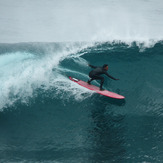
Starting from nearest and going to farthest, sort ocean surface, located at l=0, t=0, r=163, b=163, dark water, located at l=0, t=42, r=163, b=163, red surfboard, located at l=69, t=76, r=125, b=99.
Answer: dark water, located at l=0, t=42, r=163, b=163 → ocean surface, located at l=0, t=0, r=163, b=163 → red surfboard, located at l=69, t=76, r=125, b=99

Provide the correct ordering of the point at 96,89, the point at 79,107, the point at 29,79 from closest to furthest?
the point at 79,107
the point at 96,89
the point at 29,79

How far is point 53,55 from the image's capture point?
43.5 ft

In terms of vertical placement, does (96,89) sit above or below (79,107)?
above

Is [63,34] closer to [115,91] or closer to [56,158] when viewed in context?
[115,91]

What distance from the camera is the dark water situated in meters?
8.21

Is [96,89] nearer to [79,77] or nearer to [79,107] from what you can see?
[79,107]

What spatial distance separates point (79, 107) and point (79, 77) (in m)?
2.18

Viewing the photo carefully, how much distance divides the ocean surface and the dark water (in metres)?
0.04

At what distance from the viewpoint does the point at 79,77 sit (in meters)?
11.6

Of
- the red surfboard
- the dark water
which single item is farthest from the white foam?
the red surfboard

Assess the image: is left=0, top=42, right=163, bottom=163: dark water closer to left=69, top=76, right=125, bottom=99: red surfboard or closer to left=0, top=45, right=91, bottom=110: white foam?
left=0, top=45, right=91, bottom=110: white foam

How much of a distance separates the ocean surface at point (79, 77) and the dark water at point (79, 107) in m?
0.04

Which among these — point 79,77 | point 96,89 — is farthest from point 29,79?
point 96,89

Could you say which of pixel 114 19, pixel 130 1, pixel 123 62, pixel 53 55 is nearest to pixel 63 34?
pixel 53 55
